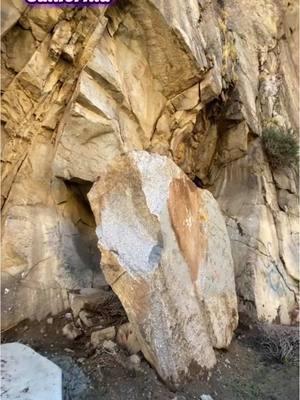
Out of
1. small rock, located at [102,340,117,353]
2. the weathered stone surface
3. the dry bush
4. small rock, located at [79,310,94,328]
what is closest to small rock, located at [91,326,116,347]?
small rock, located at [102,340,117,353]

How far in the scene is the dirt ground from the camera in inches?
130

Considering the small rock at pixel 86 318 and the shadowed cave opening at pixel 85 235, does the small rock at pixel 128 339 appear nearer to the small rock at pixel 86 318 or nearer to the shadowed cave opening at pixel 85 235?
the small rock at pixel 86 318

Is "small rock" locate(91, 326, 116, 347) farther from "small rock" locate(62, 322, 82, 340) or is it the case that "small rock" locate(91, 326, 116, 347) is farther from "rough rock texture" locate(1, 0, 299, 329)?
"rough rock texture" locate(1, 0, 299, 329)

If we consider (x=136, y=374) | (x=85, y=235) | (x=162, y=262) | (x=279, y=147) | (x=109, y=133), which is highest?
(x=279, y=147)

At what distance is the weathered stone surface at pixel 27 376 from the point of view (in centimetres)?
290

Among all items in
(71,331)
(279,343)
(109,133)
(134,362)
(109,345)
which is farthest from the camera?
(109,133)

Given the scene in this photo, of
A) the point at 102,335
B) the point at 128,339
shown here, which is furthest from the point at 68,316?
the point at 128,339

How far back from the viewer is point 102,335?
3869 mm

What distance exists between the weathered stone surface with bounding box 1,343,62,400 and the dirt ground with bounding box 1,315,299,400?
8.7 inches

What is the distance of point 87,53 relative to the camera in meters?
4.66

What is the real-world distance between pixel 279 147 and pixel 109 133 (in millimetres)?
2867

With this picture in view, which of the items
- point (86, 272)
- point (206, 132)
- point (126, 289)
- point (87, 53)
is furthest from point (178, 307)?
point (206, 132)

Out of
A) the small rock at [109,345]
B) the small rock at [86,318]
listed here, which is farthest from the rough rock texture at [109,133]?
the small rock at [109,345]

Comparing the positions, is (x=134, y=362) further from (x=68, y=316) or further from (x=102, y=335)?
(x=68, y=316)
